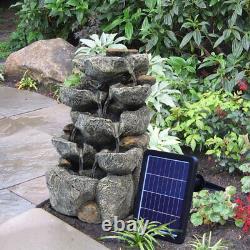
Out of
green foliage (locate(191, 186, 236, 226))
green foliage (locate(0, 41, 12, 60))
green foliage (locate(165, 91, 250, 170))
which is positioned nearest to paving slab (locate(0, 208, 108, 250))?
green foliage (locate(191, 186, 236, 226))

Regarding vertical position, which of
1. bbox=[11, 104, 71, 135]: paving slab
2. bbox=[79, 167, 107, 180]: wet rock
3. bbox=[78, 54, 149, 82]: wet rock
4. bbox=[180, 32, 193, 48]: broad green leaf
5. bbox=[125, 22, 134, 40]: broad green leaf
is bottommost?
bbox=[11, 104, 71, 135]: paving slab

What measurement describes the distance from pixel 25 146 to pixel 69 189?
1366 millimetres

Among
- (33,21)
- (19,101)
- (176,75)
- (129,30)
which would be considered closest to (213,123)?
(176,75)

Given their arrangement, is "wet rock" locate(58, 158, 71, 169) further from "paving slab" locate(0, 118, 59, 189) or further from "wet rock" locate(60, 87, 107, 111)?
"paving slab" locate(0, 118, 59, 189)

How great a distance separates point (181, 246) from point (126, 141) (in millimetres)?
799

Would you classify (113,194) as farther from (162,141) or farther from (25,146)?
(25,146)

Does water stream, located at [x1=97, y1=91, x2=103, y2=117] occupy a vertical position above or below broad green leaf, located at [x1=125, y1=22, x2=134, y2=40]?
below

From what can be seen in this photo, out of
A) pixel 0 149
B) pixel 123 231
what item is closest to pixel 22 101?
pixel 0 149

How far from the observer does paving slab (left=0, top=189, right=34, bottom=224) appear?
11.8 feet

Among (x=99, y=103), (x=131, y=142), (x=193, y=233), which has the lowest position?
(x=193, y=233)

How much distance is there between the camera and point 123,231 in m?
3.40

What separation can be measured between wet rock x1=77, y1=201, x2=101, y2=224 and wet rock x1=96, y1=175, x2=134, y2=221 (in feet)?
0.15

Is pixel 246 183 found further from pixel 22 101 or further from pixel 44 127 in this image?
pixel 22 101

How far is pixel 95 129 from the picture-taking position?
349cm
